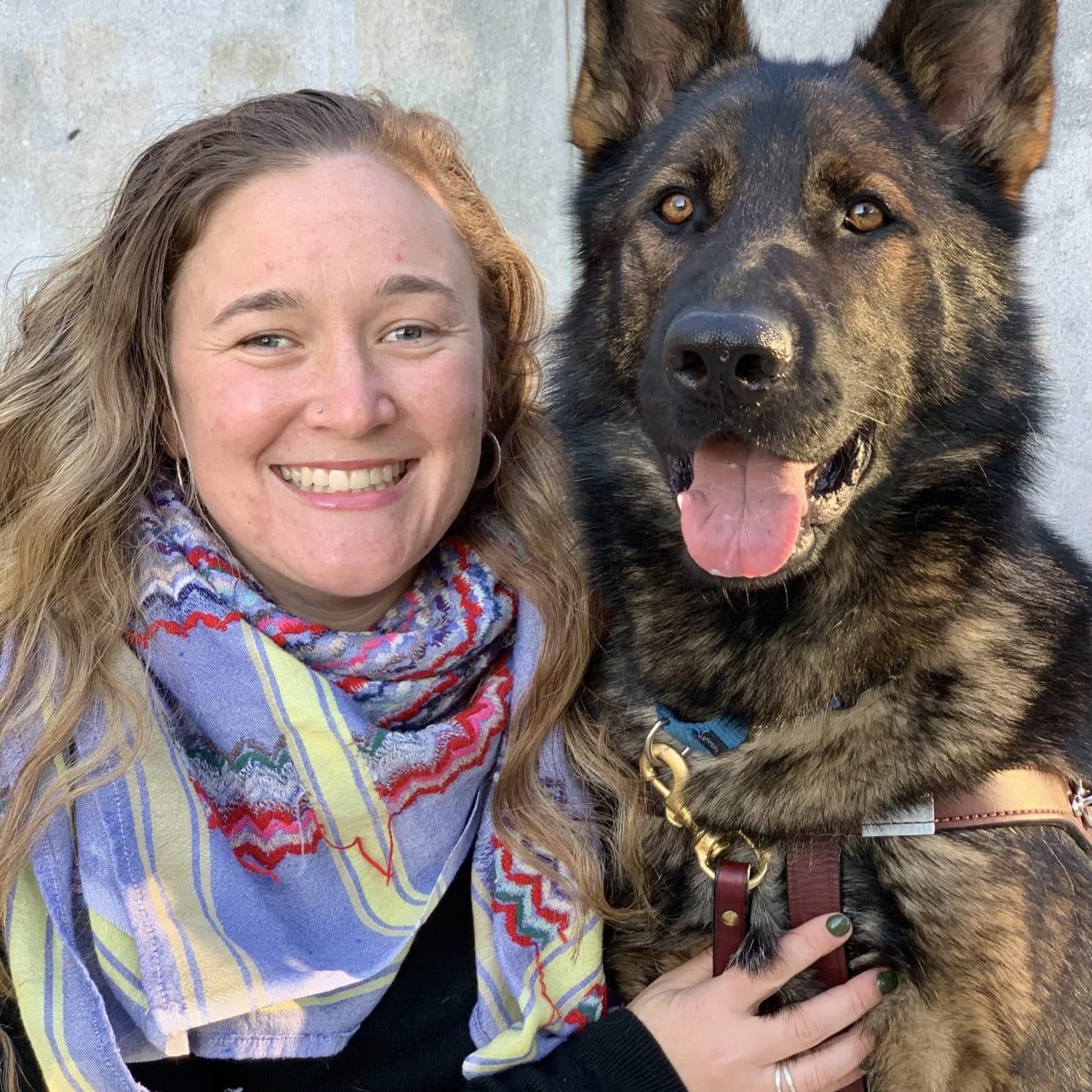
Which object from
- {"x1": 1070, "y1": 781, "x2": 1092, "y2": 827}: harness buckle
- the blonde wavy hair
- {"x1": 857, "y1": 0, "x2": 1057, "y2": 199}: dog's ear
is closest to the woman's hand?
the blonde wavy hair

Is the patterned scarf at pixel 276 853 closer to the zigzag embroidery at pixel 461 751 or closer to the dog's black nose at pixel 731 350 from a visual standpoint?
the zigzag embroidery at pixel 461 751

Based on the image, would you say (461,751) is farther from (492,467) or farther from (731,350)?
(731,350)

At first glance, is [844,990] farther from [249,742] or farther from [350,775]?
[249,742]

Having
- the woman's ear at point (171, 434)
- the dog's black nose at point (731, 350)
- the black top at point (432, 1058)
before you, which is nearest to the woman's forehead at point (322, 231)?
the woman's ear at point (171, 434)

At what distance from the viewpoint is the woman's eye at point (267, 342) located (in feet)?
5.95

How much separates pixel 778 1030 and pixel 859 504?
80 centimetres

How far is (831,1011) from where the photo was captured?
1638mm

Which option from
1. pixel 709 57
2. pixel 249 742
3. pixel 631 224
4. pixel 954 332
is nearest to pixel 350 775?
pixel 249 742

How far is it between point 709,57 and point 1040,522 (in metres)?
1.06

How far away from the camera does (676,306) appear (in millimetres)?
1665

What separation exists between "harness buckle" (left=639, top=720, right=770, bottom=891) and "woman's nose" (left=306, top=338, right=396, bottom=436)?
0.69 m

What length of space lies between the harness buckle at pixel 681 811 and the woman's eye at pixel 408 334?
2.51 ft

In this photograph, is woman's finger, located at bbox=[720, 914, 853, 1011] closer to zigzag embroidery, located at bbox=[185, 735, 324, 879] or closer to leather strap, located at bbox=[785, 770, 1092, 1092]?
leather strap, located at bbox=[785, 770, 1092, 1092]

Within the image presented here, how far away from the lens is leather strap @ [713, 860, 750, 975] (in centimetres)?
170
